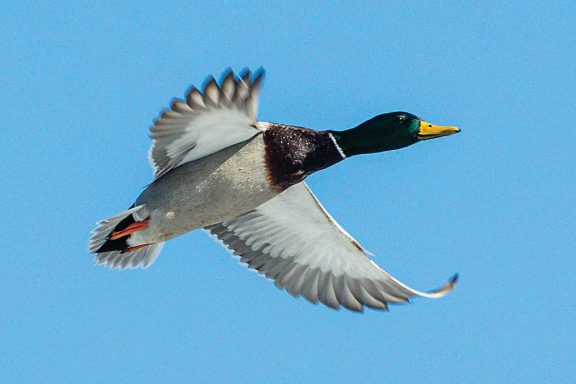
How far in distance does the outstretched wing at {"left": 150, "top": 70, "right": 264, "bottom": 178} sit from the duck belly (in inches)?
3.4

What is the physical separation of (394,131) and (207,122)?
177 centimetres

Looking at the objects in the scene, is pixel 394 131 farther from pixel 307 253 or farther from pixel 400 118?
pixel 307 253

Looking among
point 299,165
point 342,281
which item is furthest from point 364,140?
point 342,281

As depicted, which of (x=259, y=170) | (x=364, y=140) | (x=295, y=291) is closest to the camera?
(x=259, y=170)

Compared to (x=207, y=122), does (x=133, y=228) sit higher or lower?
lower

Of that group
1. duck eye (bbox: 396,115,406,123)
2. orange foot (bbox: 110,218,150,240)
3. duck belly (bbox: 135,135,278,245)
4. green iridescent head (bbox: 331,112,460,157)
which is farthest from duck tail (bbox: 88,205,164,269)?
duck eye (bbox: 396,115,406,123)

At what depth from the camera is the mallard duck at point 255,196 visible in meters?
8.47

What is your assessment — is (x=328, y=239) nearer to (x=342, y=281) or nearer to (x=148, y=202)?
(x=342, y=281)

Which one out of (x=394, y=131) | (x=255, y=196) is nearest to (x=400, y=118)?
(x=394, y=131)

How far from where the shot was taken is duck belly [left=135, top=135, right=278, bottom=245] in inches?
340

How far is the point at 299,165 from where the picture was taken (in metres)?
8.71

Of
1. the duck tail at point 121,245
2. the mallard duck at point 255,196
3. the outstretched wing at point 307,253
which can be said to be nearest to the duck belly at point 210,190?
the mallard duck at point 255,196

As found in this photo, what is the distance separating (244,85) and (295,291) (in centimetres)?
254

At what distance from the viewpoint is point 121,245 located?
9344mm
